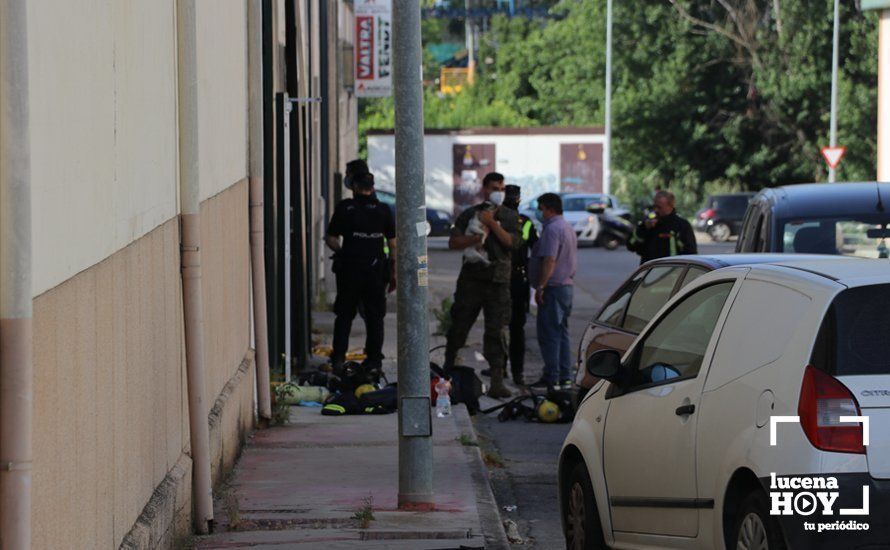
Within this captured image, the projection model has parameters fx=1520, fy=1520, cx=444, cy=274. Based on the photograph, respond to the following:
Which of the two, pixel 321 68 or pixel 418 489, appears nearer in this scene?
pixel 418 489

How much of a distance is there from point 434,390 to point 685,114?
4502 cm

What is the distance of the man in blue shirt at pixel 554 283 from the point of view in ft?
46.0

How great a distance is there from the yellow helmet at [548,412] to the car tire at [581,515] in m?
5.01

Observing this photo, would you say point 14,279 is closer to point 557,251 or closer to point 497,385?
point 497,385

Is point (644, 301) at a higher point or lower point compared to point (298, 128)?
lower

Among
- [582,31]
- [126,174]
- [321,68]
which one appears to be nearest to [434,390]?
[126,174]

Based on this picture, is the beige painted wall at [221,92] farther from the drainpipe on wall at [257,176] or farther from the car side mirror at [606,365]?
the car side mirror at [606,365]

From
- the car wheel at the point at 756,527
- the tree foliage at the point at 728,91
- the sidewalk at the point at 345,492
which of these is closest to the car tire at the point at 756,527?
the car wheel at the point at 756,527

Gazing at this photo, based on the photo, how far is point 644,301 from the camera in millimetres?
10367

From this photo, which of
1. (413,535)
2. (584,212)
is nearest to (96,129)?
(413,535)

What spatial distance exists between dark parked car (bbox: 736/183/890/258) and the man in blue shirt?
9.91 ft

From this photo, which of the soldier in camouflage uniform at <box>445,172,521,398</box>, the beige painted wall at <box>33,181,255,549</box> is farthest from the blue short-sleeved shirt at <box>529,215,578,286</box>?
the beige painted wall at <box>33,181,255,549</box>

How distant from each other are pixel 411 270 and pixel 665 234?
6.36 meters

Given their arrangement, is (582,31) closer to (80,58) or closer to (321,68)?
(321,68)
